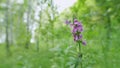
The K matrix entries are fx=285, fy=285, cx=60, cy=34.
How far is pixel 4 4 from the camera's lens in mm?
17281

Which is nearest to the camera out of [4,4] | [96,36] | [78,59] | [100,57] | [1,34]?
[78,59]

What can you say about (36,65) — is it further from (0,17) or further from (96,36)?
(0,17)

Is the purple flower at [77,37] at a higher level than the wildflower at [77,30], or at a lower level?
lower

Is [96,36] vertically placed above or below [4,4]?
below

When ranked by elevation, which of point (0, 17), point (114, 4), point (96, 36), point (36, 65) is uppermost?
point (0, 17)

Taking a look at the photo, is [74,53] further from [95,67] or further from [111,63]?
[95,67]

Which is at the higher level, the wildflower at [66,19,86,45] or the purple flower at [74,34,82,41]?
the wildflower at [66,19,86,45]

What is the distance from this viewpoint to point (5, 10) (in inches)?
683

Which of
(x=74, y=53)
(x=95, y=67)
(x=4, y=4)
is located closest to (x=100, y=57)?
(x=95, y=67)

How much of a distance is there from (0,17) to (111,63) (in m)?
15.8

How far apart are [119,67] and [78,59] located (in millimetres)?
494

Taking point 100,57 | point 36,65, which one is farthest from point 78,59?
point 36,65

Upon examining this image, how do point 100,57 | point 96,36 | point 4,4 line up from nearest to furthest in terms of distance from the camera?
point 100,57 < point 96,36 < point 4,4

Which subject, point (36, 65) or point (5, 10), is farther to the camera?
point (5, 10)
